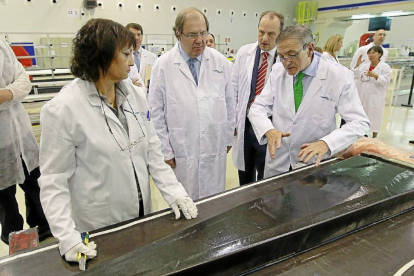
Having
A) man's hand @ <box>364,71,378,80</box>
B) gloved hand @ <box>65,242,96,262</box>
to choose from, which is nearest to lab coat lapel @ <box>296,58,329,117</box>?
gloved hand @ <box>65,242,96,262</box>

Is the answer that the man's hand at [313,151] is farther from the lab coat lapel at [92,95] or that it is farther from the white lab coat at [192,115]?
the lab coat lapel at [92,95]

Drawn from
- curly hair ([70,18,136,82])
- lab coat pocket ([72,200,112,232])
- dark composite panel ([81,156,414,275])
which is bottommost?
lab coat pocket ([72,200,112,232])

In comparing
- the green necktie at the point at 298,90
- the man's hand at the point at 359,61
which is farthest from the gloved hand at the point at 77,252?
the man's hand at the point at 359,61

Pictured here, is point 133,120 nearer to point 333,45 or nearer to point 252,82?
point 252,82

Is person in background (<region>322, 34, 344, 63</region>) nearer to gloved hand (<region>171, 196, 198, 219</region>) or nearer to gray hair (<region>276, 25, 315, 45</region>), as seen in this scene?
gray hair (<region>276, 25, 315, 45</region>)

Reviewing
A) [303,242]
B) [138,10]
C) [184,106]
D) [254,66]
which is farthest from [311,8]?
[303,242]

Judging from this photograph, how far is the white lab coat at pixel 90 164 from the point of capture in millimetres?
Result: 913

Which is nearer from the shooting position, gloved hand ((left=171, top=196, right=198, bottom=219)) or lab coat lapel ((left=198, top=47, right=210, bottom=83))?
gloved hand ((left=171, top=196, right=198, bottom=219))

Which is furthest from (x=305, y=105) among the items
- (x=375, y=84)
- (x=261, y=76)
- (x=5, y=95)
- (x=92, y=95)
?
(x=375, y=84)

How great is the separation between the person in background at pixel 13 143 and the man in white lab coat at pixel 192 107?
76 centimetres

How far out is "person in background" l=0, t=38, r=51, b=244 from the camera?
1620 millimetres

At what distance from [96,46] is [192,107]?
88cm

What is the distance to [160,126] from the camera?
5.92 ft

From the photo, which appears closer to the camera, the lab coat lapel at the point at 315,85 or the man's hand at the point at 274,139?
the man's hand at the point at 274,139
